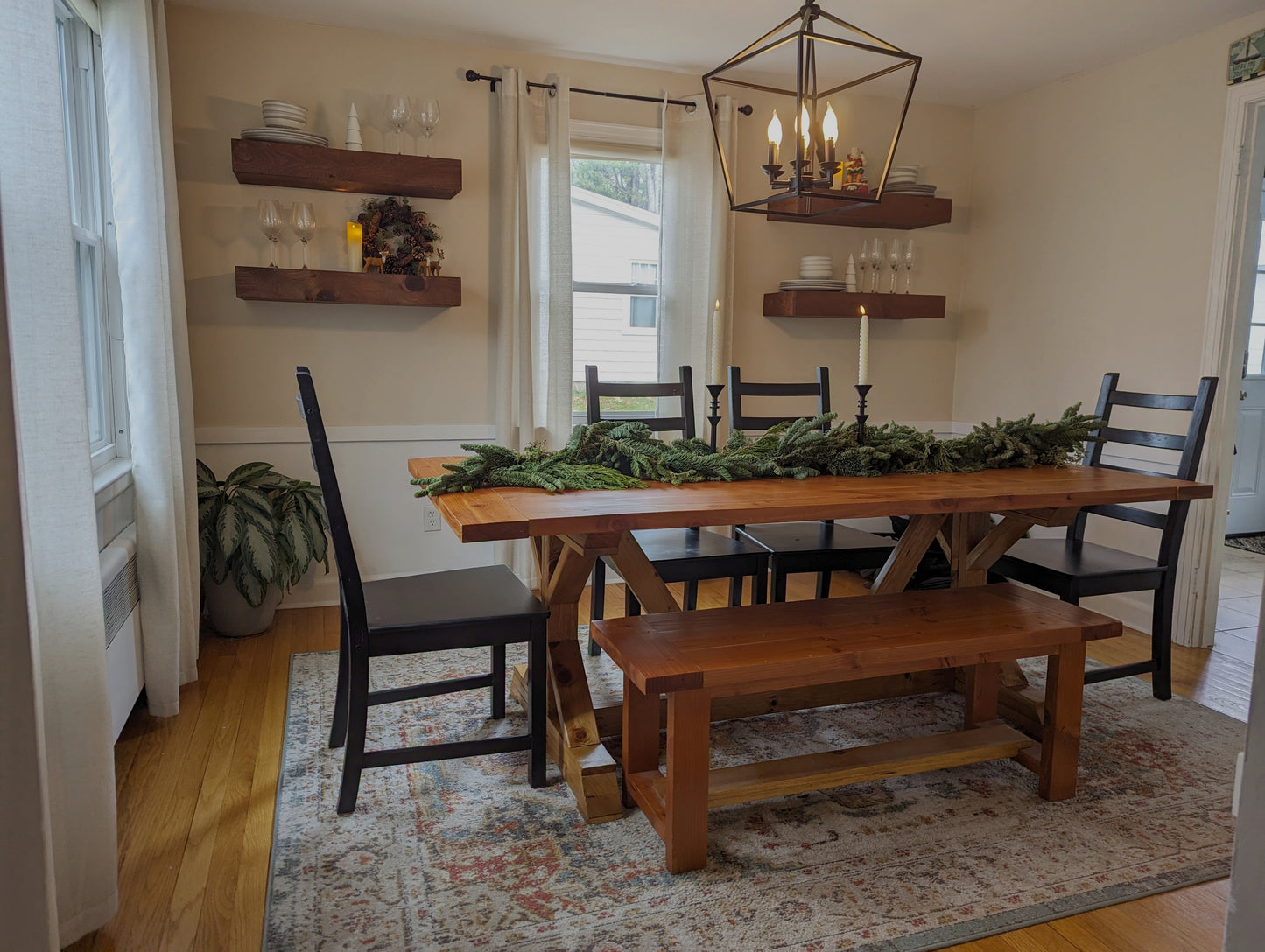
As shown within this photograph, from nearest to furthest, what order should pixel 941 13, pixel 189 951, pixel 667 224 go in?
pixel 189 951, pixel 941 13, pixel 667 224

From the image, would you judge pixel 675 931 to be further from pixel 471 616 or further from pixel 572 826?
pixel 471 616

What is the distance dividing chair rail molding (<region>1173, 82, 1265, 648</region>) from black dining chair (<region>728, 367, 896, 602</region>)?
136cm

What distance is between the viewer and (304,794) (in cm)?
215

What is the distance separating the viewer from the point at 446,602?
2.14 meters

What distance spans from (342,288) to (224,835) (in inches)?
84.8

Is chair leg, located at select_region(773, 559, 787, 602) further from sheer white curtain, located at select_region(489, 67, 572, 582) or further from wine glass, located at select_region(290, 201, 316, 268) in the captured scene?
wine glass, located at select_region(290, 201, 316, 268)

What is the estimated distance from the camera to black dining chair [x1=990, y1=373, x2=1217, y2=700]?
271cm

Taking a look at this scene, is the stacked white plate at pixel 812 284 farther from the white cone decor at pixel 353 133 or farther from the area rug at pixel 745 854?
the area rug at pixel 745 854

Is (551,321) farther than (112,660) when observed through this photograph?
Yes

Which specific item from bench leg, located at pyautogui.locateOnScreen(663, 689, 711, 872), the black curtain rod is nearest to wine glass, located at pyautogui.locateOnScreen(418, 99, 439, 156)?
the black curtain rod

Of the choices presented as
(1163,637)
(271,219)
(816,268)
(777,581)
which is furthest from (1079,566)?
(271,219)

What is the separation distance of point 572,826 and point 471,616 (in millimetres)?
545

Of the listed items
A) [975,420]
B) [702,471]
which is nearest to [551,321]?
[702,471]

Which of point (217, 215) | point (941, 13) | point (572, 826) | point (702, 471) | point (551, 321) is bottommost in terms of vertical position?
point (572, 826)
